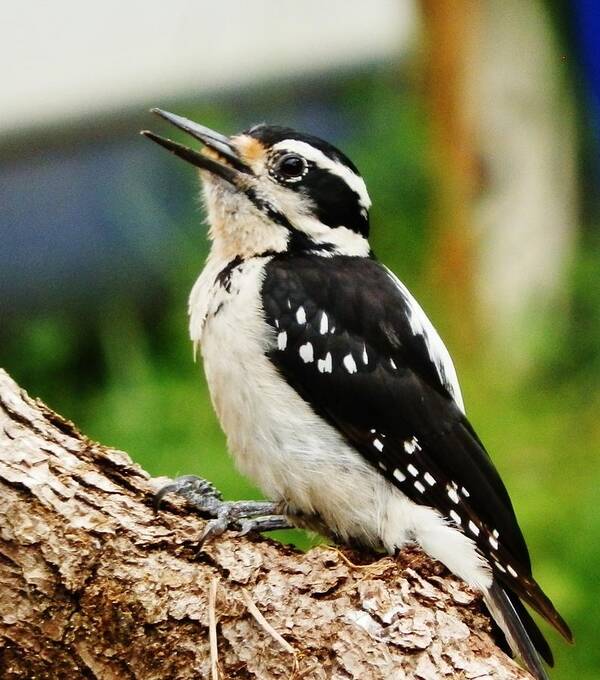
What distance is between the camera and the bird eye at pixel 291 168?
116 inches

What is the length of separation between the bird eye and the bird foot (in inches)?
32.3

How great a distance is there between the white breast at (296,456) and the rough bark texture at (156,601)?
278 mm

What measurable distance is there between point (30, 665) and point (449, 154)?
4.04 metres

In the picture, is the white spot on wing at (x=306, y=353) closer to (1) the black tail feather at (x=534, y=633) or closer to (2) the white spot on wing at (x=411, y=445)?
(2) the white spot on wing at (x=411, y=445)

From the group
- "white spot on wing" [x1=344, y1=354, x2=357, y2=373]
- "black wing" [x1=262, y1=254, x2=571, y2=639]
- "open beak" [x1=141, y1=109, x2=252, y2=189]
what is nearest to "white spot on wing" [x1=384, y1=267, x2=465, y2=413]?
"black wing" [x1=262, y1=254, x2=571, y2=639]

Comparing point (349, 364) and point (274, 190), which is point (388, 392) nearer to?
point (349, 364)

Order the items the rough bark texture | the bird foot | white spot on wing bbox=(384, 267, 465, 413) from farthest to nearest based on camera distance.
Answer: white spot on wing bbox=(384, 267, 465, 413)
the bird foot
the rough bark texture

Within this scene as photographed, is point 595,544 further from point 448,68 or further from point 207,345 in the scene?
point 448,68

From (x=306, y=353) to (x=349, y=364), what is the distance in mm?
105

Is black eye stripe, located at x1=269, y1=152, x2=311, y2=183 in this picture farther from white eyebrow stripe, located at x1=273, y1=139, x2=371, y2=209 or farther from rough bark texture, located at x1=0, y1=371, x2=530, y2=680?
rough bark texture, located at x1=0, y1=371, x2=530, y2=680

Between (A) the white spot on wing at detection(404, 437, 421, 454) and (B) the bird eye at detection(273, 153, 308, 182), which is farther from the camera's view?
(B) the bird eye at detection(273, 153, 308, 182)

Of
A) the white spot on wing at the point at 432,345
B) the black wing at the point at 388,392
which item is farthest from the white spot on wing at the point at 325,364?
the white spot on wing at the point at 432,345

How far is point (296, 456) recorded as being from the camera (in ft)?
8.61

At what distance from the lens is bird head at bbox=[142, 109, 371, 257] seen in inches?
115
